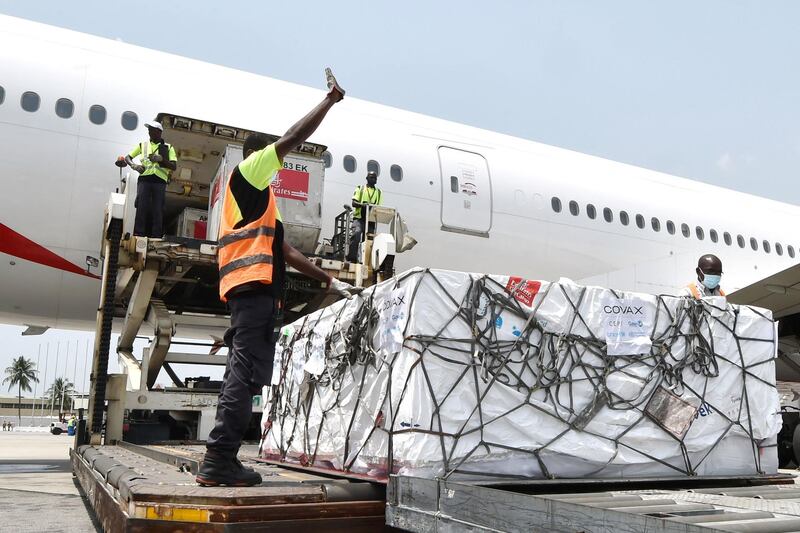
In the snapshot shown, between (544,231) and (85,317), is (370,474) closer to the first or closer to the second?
(85,317)

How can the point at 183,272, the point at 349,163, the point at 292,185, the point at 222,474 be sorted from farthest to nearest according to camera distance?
the point at 349,163, the point at 292,185, the point at 183,272, the point at 222,474

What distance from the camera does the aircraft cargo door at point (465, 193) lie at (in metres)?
10.3

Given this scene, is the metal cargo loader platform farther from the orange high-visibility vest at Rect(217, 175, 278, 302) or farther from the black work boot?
the orange high-visibility vest at Rect(217, 175, 278, 302)

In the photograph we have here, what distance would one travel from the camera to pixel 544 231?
11.2 metres

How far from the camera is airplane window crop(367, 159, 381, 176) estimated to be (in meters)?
9.95

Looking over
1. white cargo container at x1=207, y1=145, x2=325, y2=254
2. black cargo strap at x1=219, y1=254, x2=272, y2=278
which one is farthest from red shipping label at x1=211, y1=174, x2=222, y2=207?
black cargo strap at x1=219, y1=254, x2=272, y2=278

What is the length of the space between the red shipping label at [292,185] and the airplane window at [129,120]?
85.6 inches

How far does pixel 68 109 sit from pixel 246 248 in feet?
19.5

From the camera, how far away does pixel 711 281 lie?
5.16 m

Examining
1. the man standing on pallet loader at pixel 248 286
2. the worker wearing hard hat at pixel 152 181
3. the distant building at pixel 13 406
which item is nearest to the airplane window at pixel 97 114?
the worker wearing hard hat at pixel 152 181

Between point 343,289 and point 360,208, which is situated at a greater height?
point 360,208

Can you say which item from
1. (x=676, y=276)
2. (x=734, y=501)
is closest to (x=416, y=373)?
(x=734, y=501)

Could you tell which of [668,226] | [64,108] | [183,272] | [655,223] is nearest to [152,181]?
[183,272]

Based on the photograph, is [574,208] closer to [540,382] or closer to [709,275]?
[709,275]
